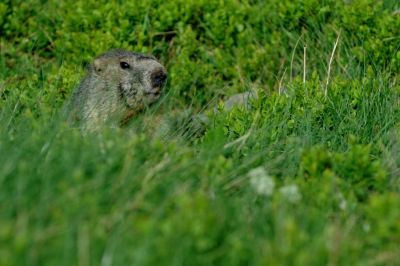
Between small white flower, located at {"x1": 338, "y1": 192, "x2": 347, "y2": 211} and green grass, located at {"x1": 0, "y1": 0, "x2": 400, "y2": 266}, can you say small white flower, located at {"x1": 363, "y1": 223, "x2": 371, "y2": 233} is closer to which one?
green grass, located at {"x1": 0, "y1": 0, "x2": 400, "y2": 266}

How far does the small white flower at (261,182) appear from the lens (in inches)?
151

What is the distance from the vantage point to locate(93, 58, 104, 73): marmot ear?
243 inches

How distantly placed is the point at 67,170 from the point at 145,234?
63 centimetres

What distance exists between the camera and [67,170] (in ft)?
12.2

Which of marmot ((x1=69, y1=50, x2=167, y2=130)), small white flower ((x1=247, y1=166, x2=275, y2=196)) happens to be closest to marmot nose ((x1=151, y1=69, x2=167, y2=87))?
marmot ((x1=69, y1=50, x2=167, y2=130))

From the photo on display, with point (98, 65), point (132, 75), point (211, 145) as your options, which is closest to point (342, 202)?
point (211, 145)

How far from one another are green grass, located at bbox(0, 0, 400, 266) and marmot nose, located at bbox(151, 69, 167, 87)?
296 mm

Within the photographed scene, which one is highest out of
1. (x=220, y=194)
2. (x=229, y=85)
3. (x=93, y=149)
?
(x=93, y=149)

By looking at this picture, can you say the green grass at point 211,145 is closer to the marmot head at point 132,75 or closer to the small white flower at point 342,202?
the small white flower at point 342,202

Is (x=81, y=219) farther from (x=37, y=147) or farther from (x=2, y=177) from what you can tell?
(x=37, y=147)

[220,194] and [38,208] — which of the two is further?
[220,194]

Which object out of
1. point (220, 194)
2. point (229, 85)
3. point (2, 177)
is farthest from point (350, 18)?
point (2, 177)

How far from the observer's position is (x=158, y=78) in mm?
6012

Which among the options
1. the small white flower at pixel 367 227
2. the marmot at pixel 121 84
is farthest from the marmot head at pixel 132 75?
the small white flower at pixel 367 227
